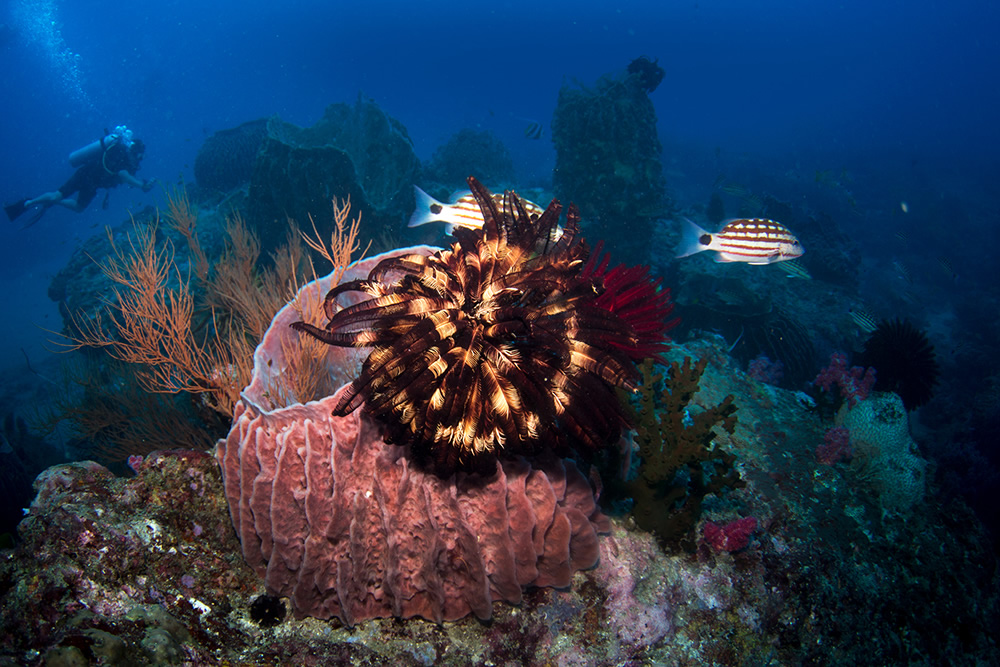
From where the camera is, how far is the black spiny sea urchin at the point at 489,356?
2.06 meters

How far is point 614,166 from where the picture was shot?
47.7 feet

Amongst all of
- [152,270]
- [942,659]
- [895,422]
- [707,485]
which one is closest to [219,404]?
[152,270]

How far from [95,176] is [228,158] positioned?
17.5 ft

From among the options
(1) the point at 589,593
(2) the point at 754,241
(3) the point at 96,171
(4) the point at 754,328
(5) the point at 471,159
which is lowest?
(4) the point at 754,328

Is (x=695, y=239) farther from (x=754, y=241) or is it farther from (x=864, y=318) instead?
(x=864, y=318)

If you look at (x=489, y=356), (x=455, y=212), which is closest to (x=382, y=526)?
(x=489, y=356)

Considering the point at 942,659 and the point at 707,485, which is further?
the point at 942,659

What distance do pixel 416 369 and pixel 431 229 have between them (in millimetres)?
12602

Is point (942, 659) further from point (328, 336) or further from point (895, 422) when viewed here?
point (328, 336)

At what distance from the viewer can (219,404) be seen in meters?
3.47

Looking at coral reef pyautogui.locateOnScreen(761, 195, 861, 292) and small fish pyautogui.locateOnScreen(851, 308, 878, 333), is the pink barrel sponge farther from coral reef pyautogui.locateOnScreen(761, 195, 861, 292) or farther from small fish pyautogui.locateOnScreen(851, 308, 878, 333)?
coral reef pyautogui.locateOnScreen(761, 195, 861, 292)

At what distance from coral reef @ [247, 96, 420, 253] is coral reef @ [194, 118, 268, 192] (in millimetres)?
4420

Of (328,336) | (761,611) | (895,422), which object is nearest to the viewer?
(328,336)

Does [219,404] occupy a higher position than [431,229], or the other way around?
[219,404]
